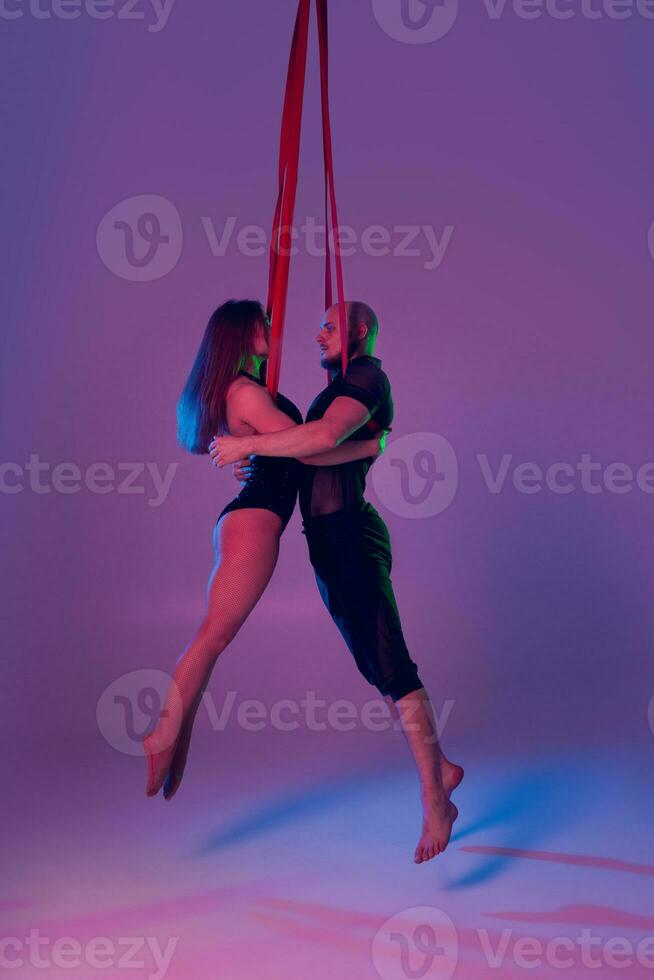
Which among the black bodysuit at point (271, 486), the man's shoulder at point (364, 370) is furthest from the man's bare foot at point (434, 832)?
the man's shoulder at point (364, 370)

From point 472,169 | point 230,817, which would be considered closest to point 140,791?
point 230,817

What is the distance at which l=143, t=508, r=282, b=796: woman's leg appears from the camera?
110 inches

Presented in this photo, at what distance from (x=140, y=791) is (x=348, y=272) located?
123 inches

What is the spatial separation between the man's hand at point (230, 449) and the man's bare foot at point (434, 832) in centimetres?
117

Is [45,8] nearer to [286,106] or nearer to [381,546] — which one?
[286,106]

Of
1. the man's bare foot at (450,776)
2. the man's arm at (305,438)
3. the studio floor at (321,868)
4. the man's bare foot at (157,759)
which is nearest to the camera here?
the studio floor at (321,868)

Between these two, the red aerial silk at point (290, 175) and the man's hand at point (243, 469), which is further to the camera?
the man's hand at point (243, 469)

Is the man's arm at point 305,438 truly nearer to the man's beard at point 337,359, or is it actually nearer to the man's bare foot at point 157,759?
the man's beard at point 337,359

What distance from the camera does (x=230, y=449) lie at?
9.67 feet

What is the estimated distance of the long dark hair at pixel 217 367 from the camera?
306 cm

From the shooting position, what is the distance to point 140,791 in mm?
3918

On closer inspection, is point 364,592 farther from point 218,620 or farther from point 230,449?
point 230,449

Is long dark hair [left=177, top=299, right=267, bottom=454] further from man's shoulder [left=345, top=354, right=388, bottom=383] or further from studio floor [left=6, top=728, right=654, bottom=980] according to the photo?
studio floor [left=6, top=728, right=654, bottom=980]

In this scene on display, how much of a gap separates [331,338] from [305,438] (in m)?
0.50
